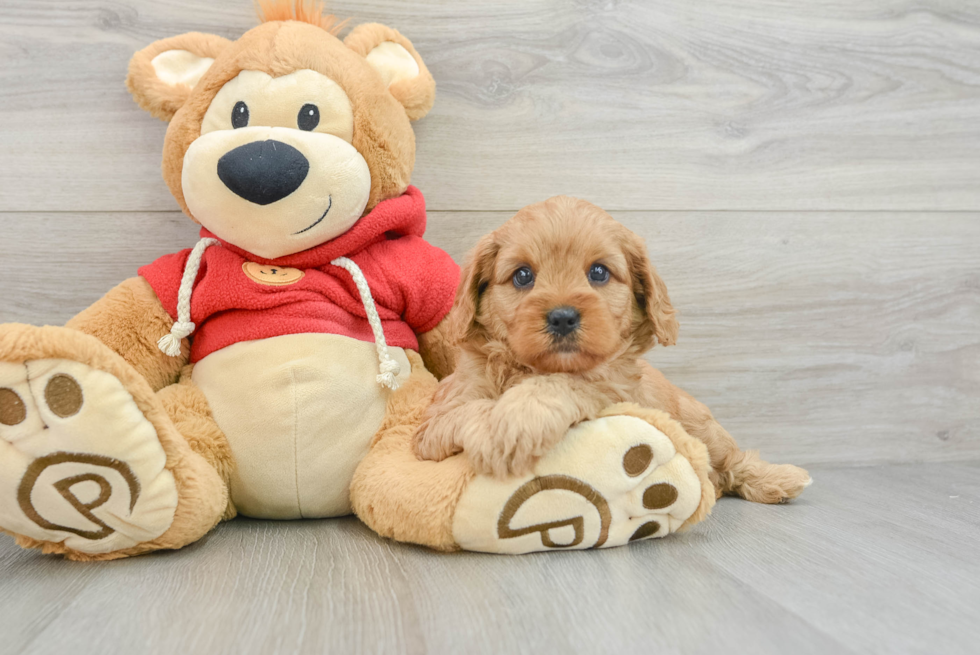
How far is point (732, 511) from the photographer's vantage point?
4.68 ft

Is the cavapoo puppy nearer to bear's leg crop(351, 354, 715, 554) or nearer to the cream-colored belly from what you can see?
bear's leg crop(351, 354, 715, 554)

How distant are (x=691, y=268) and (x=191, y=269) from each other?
4.00ft

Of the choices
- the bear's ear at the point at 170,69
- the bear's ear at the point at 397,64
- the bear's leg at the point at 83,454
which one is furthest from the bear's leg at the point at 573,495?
the bear's ear at the point at 170,69

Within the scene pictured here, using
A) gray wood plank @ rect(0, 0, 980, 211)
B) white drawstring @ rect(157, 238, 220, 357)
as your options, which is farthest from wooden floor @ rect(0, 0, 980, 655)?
white drawstring @ rect(157, 238, 220, 357)

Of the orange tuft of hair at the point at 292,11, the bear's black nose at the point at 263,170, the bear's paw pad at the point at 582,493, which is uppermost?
the orange tuft of hair at the point at 292,11

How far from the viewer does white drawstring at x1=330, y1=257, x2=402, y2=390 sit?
131 cm

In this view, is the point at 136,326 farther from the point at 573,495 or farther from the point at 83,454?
the point at 573,495

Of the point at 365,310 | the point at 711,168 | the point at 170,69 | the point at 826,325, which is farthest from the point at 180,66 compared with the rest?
the point at 826,325

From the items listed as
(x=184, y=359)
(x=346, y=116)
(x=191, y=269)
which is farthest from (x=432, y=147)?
(x=184, y=359)

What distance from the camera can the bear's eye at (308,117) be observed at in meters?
1.30

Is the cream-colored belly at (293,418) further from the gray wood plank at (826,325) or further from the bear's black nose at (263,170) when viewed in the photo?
the gray wood plank at (826,325)

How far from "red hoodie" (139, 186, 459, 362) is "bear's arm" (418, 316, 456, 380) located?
0.04 metres

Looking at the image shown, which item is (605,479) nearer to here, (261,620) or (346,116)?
(261,620)

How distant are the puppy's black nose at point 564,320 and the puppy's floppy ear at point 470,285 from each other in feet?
0.67
